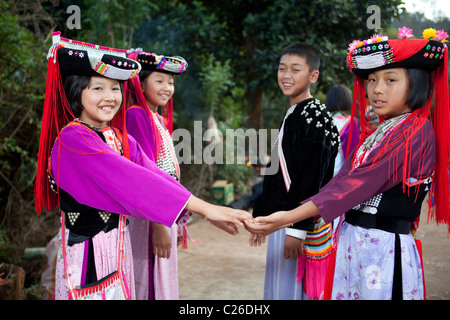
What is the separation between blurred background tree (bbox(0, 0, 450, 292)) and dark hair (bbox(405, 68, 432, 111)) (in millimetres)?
3052

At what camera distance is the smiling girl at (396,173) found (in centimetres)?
185

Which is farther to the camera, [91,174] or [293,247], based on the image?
[293,247]

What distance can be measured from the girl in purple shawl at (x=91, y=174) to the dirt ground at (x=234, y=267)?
2.01m

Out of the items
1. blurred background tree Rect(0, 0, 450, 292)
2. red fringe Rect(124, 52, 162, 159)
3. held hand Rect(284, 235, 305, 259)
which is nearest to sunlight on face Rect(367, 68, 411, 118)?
held hand Rect(284, 235, 305, 259)

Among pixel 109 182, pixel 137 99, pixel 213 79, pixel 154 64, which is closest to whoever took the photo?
pixel 109 182

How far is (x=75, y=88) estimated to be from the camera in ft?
6.35

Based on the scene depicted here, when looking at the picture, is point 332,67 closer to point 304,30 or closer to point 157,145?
point 304,30

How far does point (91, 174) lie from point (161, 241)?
891mm

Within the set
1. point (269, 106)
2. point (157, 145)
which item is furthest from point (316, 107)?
point (269, 106)

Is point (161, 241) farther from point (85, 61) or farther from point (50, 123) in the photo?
point (85, 61)

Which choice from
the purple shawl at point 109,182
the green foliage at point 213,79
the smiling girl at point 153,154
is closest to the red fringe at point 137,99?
the smiling girl at point 153,154

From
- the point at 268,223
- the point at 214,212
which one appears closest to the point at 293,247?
the point at 268,223

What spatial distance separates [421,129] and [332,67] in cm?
528

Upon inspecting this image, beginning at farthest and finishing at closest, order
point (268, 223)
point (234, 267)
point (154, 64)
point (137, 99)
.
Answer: point (234, 267) → point (154, 64) → point (137, 99) → point (268, 223)
